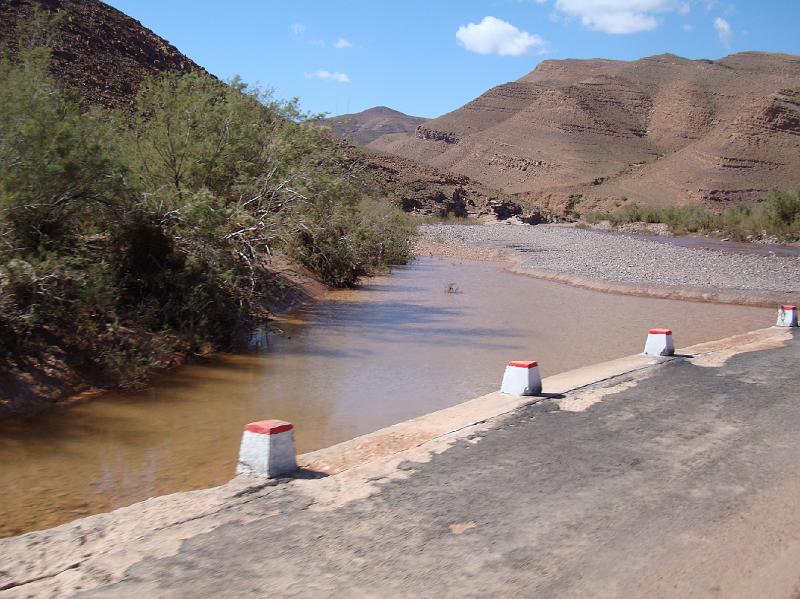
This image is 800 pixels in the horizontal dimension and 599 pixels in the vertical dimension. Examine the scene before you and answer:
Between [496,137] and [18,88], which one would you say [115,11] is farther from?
[496,137]

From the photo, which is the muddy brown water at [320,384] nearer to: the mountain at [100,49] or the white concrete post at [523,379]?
the white concrete post at [523,379]

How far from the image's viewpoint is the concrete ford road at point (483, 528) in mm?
4312

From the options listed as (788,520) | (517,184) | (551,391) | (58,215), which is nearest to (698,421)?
(551,391)

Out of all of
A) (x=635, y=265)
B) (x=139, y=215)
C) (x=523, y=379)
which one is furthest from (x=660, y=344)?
(x=635, y=265)

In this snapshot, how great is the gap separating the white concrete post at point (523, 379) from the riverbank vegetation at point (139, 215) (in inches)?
199

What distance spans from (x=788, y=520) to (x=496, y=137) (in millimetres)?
126572

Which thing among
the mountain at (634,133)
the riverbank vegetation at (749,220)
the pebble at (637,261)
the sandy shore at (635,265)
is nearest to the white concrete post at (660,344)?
the sandy shore at (635,265)

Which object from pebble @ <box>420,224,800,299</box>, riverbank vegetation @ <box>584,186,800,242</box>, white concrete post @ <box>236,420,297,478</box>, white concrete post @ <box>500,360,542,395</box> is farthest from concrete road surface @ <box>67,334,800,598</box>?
riverbank vegetation @ <box>584,186,800,242</box>

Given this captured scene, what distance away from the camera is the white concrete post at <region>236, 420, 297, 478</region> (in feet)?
19.5

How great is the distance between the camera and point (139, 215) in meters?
12.5

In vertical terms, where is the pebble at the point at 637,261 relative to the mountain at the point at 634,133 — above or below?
below

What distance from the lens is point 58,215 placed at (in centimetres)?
1119

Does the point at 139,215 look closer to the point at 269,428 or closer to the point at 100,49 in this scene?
the point at 269,428

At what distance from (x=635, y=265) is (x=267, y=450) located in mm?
27772
